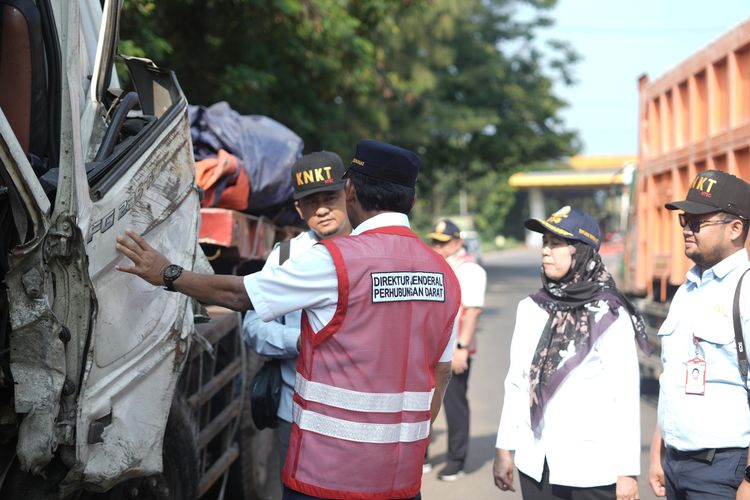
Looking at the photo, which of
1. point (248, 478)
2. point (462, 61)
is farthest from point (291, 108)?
point (462, 61)

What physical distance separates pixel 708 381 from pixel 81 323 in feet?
7.07

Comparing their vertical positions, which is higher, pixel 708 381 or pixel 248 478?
pixel 708 381

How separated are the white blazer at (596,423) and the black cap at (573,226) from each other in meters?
0.32

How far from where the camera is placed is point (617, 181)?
53.5ft

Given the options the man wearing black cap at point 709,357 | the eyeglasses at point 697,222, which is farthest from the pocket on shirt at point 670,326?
the eyeglasses at point 697,222

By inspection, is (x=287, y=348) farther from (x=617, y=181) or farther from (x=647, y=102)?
(x=617, y=181)

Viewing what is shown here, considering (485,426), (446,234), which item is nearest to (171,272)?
(446,234)

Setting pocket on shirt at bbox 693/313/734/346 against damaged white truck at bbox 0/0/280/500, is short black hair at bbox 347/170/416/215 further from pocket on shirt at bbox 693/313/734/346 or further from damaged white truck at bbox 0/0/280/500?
pocket on shirt at bbox 693/313/734/346

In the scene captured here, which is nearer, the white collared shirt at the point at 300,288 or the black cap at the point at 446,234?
the white collared shirt at the point at 300,288

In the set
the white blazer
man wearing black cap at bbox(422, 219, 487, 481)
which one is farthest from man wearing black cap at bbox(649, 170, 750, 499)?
man wearing black cap at bbox(422, 219, 487, 481)

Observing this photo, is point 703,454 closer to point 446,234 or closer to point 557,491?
point 557,491

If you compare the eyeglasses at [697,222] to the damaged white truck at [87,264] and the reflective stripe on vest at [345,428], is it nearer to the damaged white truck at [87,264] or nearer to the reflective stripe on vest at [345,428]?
the reflective stripe on vest at [345,428]

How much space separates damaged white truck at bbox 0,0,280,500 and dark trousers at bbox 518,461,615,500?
137 centimetres

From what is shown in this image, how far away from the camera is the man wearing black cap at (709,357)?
345 centimetres
